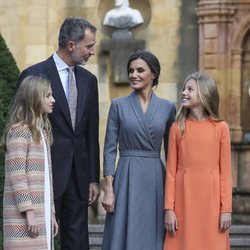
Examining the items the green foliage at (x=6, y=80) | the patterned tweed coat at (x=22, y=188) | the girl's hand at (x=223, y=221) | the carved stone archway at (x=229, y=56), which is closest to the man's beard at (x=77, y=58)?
the patterned tweed coat at (x=22, y=188)

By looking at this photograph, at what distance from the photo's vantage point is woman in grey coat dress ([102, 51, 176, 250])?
28.1 ft

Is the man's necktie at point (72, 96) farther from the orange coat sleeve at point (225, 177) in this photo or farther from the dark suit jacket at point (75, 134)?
the orange coat sleeve at point (225, 177)

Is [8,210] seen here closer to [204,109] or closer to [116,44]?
[204,109]

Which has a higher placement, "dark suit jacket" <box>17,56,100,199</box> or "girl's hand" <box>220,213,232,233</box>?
"dark suit jacket" <box>17,56,100,199</box>

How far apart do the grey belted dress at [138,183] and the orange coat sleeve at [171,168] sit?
0.11 metres

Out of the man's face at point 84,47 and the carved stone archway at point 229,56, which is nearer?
the man's face at point 84,47

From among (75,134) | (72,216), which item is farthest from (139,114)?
(72,216)

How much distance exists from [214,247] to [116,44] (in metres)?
7.05

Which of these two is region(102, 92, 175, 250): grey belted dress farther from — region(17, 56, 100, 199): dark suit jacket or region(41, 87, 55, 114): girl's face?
region(41, 87, 55, 114): girl's face

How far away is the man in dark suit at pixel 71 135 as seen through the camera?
8.45m

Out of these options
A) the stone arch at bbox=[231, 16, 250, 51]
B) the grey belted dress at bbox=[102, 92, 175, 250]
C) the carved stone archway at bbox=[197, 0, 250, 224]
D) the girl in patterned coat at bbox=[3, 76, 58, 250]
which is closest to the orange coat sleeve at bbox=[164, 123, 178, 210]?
the grey belted dress at bbox=[102, 92, 175, 250]

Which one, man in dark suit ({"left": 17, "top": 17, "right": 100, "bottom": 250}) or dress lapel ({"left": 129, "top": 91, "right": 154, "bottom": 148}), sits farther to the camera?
dress lapel ({"left": 129, "top": 91, "right": 154, "bottom": 148})

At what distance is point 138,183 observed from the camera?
859 cm

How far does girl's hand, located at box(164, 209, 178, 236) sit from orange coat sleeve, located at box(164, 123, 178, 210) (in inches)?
1.6
